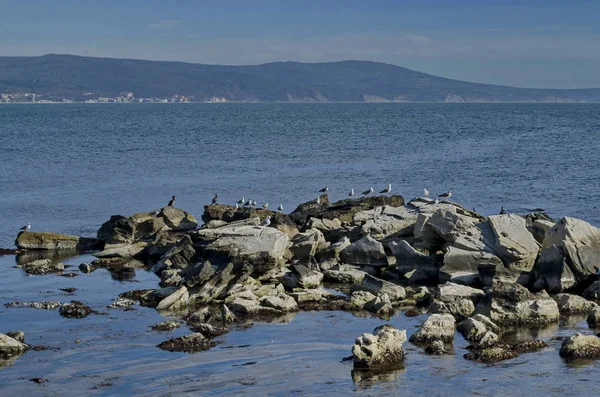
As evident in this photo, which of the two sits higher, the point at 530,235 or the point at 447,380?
the point at 530,235

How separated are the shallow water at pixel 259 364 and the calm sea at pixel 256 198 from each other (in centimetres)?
5

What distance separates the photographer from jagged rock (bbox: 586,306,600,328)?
23.0 metres

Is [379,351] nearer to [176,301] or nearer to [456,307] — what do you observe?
[456,307]

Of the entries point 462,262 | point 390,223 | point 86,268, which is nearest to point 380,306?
point 462,262

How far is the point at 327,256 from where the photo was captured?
30156 mm

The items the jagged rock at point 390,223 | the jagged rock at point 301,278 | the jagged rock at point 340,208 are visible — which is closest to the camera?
the jagged rock at point 301,278

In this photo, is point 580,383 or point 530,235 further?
point 530,235

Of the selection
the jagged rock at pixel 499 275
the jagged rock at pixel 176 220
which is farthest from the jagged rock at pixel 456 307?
the jagged rock at pixel 176 220

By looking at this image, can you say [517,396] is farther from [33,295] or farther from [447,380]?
[33,295]

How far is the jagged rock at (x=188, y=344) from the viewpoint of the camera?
832 inches

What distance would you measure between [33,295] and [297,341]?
868 centimetres

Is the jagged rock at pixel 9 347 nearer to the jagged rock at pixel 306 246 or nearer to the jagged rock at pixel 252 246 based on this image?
the jagged rock at pixel 252 246

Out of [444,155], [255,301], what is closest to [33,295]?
[255,301]

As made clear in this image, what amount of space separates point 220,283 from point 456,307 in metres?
6.45
